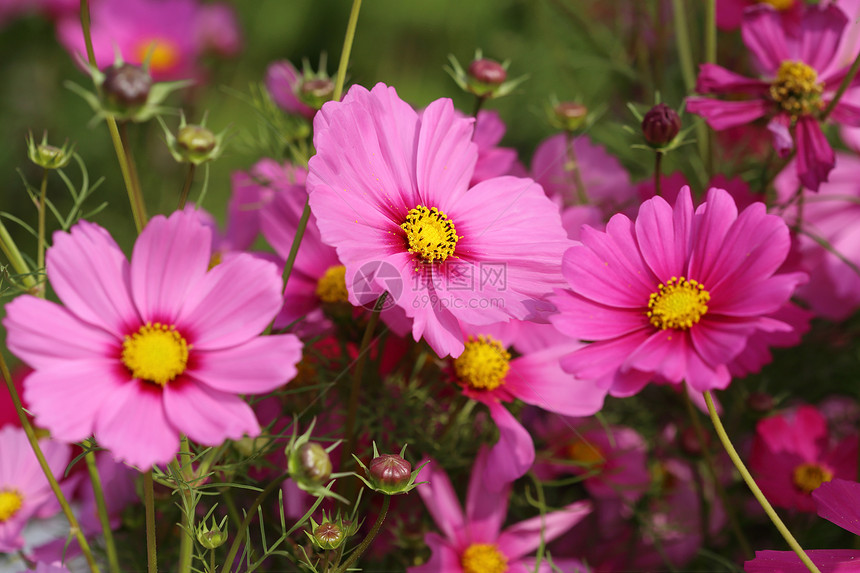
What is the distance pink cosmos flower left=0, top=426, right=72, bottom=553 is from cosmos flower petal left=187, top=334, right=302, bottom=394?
0.21 m

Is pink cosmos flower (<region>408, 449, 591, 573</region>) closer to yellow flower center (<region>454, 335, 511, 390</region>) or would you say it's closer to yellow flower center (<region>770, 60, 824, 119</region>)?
yellow flower center (<region>454, 335, 511, 390</region>)

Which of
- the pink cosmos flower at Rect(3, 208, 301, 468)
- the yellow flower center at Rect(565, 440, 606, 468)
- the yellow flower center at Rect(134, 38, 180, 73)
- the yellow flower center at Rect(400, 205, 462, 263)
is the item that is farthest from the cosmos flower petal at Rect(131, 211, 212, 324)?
the yellow flower center at Rect(134, 38, 180, 73)

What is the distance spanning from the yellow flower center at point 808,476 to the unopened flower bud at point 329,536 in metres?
0.30

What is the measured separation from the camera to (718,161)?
0.66 metres

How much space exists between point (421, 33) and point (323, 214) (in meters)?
0.92

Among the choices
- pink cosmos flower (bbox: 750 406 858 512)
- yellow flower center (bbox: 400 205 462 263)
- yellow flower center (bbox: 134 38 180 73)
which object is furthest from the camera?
yellow flower center (bbox: 134 38 180 73)

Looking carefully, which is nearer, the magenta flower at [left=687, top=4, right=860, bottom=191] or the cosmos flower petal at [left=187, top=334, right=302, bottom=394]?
the cosmos flower petal at [left=187, top=334, right=302, bottom=394]

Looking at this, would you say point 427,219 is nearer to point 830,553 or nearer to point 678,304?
point 678,304

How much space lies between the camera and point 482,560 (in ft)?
→ 1.50

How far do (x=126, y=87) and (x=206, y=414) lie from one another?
13 cm

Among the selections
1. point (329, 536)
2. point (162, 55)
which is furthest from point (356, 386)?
point (162, 55)

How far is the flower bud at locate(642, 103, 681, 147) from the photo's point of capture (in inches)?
16.0

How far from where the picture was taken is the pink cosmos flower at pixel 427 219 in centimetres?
35

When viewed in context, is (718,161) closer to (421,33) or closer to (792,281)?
(792,281)
